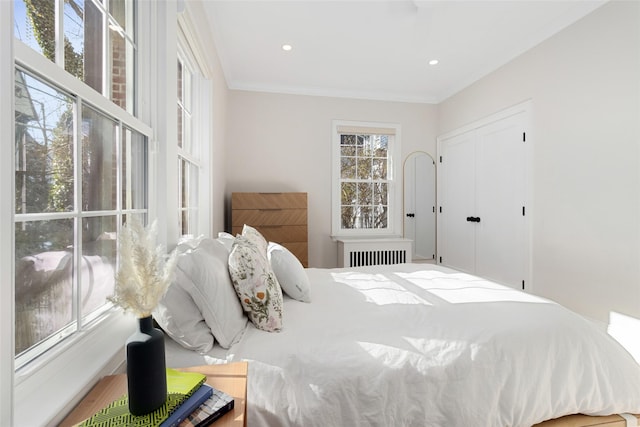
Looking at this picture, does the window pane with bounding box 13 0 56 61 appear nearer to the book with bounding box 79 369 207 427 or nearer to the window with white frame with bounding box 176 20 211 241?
the book with bounding box 79 369 207 427

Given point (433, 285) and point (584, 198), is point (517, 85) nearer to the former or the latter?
point (584, 198)

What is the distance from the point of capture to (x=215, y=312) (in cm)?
114

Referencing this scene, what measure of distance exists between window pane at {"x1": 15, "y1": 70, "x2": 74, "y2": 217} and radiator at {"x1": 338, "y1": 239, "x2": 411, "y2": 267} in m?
3.25

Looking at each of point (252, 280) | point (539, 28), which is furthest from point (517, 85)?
point (252, 280)

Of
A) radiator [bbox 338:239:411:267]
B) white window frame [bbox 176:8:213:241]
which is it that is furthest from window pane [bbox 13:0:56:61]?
radiator [bbox 338:239:411:267]

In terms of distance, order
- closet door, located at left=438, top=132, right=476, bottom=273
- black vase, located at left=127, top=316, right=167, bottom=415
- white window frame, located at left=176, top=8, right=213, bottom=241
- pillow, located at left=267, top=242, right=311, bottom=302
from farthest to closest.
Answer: closet door, located at left=438, top=132, right=476, bottom=273 → white window frame, located at left=176, top=8, right=213, bottom=241 → pillow, located at left=267, top=242, right=311, bottom=302 → black vase, located at left=127, top=316, right=167, bottom=415

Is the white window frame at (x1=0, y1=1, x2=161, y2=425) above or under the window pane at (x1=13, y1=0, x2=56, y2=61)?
under

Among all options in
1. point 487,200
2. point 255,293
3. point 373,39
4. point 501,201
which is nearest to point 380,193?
point 487,200

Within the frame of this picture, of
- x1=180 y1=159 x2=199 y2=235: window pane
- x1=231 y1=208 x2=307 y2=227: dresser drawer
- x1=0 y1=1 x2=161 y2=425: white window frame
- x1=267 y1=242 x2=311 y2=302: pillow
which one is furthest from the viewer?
x1=231 y1=208 x2=307 y2=227: dresser drawer

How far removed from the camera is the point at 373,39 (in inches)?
115

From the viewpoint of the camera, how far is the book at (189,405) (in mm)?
674

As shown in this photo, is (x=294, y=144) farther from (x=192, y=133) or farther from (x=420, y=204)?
(x=420, y=204)

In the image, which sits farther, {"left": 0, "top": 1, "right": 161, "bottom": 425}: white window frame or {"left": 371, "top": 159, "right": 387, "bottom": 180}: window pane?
{"left": 371, "top": 159, "right": 387, "bottom": 180}: window pane

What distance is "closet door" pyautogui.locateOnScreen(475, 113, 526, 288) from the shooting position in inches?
123
